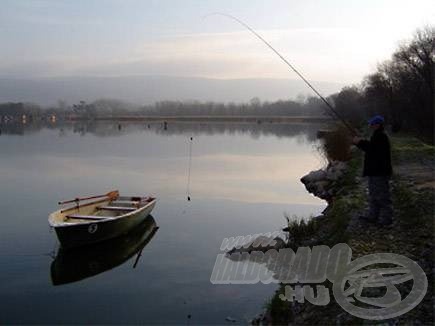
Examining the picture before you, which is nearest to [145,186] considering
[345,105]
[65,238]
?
[65,238]

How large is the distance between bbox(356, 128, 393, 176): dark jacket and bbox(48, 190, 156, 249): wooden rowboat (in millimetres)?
7928

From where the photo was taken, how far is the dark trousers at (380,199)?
10.1 metres

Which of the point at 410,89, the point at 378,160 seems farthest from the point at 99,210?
the point at 410,89

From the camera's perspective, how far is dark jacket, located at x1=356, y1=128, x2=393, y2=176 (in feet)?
32.2

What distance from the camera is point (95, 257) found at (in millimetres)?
14406

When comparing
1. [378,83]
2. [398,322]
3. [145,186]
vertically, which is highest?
[378,83]

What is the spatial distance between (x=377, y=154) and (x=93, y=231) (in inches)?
327

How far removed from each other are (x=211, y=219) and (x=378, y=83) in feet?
150

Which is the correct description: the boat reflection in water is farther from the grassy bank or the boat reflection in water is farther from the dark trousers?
the dark trousers

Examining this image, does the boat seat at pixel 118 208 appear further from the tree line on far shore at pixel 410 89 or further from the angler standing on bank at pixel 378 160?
the tree line on far shore at pixel 410 89

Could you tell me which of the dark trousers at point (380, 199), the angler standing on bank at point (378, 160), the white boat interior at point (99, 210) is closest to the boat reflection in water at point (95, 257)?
the white boat interior at point (99, 210)

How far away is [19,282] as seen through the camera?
12.0m

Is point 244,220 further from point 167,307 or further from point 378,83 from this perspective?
point 378,83

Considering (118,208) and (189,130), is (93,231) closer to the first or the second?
(118,208)
